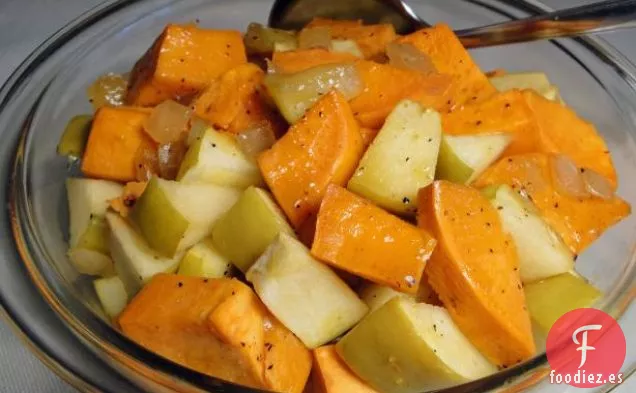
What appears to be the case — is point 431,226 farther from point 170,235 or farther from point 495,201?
point 170,235

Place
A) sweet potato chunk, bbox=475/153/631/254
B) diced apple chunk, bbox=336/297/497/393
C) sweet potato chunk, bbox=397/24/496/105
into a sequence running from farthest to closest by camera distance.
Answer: sweet potato chunk, bbox=397/24/496/105, sweet potato chunk, bbox=475/153/631/254, diced apple chunk, bbox=336/297/497/393

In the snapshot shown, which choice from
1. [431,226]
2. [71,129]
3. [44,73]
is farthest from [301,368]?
[44,73]

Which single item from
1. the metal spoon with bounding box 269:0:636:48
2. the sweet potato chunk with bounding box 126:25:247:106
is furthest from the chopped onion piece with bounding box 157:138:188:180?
the metal spoon with bounding box 269:0:636:48

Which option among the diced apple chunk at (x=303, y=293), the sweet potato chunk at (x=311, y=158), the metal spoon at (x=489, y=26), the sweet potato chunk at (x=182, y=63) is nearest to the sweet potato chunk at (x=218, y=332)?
the diced apple chunk at (x=303, y=293)

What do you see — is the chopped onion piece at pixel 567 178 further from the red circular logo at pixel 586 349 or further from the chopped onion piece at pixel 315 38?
the chopped onion piece at pixel 315 38

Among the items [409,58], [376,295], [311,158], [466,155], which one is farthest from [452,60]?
[376,295]

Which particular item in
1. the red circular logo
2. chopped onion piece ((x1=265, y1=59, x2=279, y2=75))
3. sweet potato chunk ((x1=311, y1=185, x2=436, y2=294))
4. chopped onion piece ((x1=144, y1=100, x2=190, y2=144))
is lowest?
the red circular logo

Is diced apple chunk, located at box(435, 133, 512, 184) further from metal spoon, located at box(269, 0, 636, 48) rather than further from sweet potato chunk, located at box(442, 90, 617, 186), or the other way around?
metal spoon, located at box(269, 0, 636, 48)
